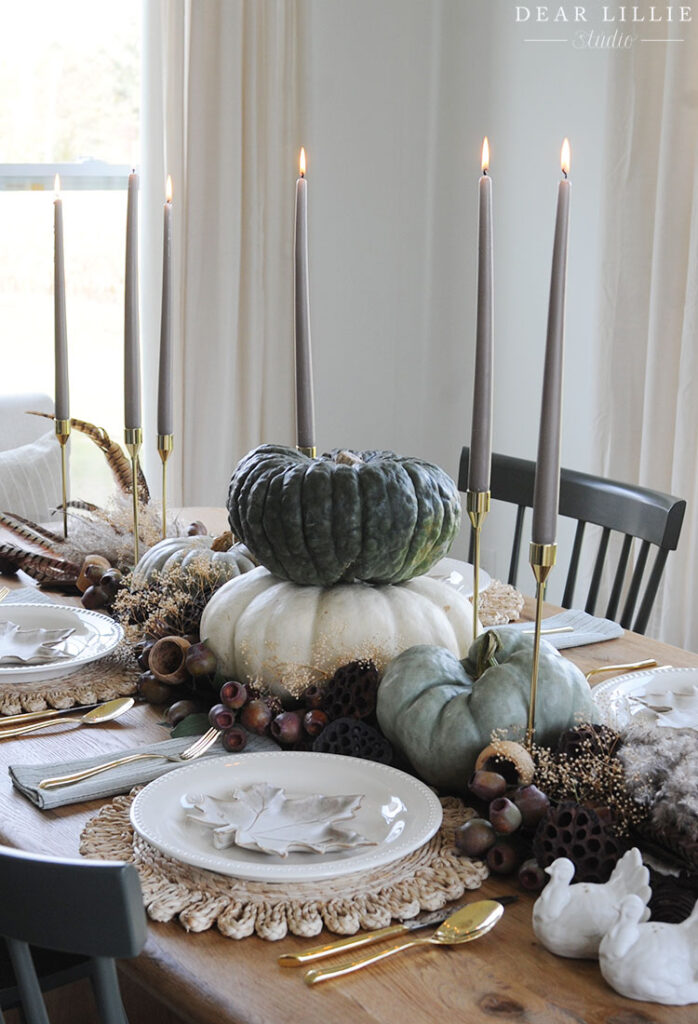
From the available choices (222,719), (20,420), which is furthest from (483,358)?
(20,420)

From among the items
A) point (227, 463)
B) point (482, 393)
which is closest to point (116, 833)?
point (482, 393)

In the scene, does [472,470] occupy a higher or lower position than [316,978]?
higher

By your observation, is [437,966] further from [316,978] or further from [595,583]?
[595,583]

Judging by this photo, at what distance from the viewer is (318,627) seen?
109 centimetres

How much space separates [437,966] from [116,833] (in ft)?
0.96

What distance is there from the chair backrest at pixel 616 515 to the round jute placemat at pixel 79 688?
0.73 meters

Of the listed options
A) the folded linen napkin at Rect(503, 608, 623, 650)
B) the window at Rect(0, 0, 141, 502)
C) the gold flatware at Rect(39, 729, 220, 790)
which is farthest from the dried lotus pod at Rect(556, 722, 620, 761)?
the window at Rect(0, 0, 141, 502)

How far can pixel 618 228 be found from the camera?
2676mm

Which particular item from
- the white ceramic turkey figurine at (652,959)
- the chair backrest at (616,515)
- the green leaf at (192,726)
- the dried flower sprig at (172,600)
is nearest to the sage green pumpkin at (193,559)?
the dried flower sprig at (172,600)

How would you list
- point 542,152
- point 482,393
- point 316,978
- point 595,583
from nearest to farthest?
point 316,978, point 482,393, point 595,583, point 542,152

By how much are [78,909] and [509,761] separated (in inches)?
15.1

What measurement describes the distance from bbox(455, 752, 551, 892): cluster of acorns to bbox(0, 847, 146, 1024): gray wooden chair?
29 cm

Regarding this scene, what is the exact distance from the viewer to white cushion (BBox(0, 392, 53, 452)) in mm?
2438

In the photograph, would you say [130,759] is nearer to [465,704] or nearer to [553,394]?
[465,704]
